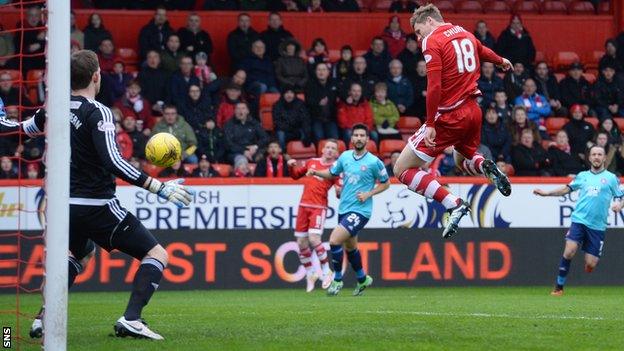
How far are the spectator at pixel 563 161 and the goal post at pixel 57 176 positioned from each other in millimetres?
15119

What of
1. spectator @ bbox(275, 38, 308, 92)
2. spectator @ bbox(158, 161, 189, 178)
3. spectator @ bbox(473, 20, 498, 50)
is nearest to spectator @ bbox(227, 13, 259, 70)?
spectator @ bbox(275, 38, 308, 92)

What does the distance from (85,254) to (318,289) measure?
9.80 meters

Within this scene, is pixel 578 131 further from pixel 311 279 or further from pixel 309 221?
pixel 311 279

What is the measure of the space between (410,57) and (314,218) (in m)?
5.83

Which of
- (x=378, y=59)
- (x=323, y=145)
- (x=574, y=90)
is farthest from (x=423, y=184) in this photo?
(x=574, y=90)

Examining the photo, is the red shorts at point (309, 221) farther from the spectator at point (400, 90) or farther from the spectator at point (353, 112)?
the spectator at point (400, 90)

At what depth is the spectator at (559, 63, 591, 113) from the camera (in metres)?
23.7

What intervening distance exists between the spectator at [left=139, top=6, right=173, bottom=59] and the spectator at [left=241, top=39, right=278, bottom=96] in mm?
1510

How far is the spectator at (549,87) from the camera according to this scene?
2347 cm

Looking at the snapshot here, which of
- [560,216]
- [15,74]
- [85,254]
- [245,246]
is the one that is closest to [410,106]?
[560,216]

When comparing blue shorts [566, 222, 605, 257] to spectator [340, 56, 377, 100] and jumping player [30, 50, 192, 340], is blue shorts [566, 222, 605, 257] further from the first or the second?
jumping player [30, 50, 192, 340]

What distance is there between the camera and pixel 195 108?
21.3 metres

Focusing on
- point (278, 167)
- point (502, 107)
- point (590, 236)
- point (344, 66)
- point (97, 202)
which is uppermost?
point (344, 66)

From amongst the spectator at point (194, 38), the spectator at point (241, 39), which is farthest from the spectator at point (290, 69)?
the spectator at point (194, 38)
